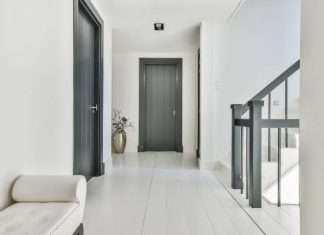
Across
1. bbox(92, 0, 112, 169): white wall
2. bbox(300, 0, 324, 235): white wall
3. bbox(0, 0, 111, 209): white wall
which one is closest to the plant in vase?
bbox(92, 0, 112, 169): white wall

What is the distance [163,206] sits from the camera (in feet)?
9.57

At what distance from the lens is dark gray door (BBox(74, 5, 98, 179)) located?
11.9 ft

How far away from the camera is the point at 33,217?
1.49 m

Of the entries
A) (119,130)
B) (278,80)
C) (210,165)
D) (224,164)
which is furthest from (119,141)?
(278,80)

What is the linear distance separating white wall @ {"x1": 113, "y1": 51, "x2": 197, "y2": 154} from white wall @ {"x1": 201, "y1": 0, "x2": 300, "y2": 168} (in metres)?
2.05

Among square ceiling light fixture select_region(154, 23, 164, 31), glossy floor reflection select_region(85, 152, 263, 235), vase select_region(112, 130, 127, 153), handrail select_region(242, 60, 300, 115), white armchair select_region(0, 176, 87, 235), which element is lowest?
glossy floor reflection select_region(85, 152, 263, 235)

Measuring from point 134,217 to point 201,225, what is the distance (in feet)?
1.83

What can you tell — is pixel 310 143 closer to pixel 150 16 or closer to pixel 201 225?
pixel 201 225

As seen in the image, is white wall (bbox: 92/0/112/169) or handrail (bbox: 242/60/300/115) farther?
white wall (bbox: 92/0/112/169)

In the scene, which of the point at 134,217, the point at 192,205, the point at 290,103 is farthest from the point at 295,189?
the point at 134,217

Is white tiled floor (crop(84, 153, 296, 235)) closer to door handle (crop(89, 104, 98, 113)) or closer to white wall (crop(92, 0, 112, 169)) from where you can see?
white wall (crop(92, 0, 112, 169))

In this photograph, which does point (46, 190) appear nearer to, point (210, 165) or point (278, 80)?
point (278, 80)

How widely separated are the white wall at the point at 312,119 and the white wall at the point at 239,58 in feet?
12.5

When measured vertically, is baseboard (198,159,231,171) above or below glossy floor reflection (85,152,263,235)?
above
